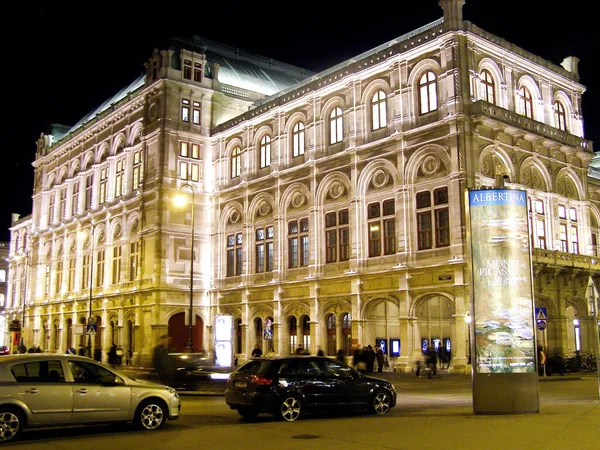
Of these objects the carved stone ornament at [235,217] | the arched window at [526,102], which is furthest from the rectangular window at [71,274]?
the arched window at [526,102]

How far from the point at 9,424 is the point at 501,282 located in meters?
10.9

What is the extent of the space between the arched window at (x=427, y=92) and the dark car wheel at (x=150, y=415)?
26.5 m

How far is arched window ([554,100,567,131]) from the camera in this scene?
4247 centimetres

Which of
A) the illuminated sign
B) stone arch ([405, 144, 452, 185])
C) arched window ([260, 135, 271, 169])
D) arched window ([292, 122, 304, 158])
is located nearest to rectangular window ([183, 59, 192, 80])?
arched window ([260, 135, 271, 169])

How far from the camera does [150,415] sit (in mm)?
14570

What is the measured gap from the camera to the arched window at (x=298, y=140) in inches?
1785

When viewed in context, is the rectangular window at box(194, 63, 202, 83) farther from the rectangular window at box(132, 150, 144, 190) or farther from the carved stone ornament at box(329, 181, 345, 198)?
the carved stone ornament at box(329, 181, 345, 198)

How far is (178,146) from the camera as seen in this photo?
2047 inches

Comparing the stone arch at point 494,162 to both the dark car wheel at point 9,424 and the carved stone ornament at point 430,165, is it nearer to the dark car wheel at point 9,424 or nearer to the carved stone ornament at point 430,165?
the carved stone ornament at point 430,165

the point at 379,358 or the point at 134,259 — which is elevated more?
the point at 134,259

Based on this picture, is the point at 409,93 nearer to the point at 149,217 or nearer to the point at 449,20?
the point at 449,20

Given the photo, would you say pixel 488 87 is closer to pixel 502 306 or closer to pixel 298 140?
pixel 298 140

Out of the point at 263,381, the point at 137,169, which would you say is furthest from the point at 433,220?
the point at 137,169

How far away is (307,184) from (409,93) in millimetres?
9261
